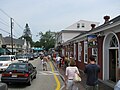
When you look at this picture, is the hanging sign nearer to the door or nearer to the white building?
the door

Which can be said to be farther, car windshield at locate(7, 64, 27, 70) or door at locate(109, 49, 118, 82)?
car windshield at locate(7, 64, 27, 70)

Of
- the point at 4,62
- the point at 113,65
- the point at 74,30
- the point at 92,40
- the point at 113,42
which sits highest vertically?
the point at 74,30

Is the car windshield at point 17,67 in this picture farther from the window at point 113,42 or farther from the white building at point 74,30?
the white building at point 74,30

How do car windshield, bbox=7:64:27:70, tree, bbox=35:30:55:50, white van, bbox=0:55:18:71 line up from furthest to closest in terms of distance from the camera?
tree, bbox=35:30:55:50, white van, bbox=0:55:18:71, car windshield, bbox=7:64:27:70

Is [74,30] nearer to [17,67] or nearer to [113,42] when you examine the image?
[113,42]

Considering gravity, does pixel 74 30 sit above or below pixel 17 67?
above

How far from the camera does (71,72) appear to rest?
→ 869 centimetres

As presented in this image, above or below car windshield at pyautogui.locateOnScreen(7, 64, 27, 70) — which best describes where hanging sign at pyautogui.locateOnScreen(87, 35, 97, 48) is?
above

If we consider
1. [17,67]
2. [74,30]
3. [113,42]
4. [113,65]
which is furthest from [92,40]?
[74,30]

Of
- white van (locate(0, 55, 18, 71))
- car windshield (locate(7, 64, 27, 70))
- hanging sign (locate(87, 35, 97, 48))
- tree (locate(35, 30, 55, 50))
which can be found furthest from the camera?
tree (locate(35, 30, 55, 50))

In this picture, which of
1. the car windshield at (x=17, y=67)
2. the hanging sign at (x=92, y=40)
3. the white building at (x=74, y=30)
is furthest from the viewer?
the white building at (x=74, y=30)

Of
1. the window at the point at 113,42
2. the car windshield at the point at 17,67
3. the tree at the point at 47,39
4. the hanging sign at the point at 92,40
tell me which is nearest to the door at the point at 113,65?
the window at the point at 113,42

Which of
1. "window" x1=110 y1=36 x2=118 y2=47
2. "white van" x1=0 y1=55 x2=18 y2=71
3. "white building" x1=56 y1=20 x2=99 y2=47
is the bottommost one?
"white van" x1=0 y1=55 x2=18 y2=71

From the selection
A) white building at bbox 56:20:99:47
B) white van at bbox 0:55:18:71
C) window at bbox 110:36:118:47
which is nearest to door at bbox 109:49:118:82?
window at bbox 110:36:118:47
